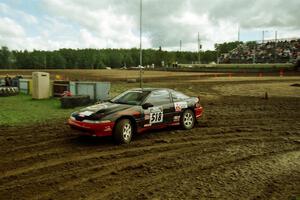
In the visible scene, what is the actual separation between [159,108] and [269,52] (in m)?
87.6

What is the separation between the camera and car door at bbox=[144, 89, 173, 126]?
956cm

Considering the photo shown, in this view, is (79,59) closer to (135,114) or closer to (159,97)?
(159,97)

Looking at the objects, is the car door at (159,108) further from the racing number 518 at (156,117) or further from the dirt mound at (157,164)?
the dirt mound at (157,164)

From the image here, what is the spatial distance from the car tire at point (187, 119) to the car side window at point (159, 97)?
0.72m

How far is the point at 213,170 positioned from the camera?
666 cm

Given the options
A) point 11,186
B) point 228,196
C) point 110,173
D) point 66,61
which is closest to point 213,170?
point 228,196

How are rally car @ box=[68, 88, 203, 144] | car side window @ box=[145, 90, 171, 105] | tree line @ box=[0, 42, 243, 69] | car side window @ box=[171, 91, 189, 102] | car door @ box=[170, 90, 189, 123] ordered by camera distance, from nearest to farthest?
rally car @ box=[68, 88, 203, 144]
car side window @ box=[145, 90, 171, 105]
car door @ box=[170, 90, 189, 123]
car side window @ box=[171, 91, 189, 102]
tree line @ box=[0, 42, 243, 69]

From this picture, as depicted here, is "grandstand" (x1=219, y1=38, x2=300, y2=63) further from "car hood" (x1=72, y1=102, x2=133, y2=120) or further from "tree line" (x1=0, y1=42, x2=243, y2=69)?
"car hood" (x1=72, y1=102, x2=133, y2=120)

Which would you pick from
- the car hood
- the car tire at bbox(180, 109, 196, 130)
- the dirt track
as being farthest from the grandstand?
the car hood

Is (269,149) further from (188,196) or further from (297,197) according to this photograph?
(188,196)

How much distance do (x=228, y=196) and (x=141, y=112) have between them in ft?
14.1

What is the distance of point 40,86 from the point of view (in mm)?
20406

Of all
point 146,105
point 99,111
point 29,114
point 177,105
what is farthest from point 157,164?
point 29,114

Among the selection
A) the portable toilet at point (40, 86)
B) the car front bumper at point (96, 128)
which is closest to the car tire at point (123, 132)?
the car front bumper at point (96, 128)
